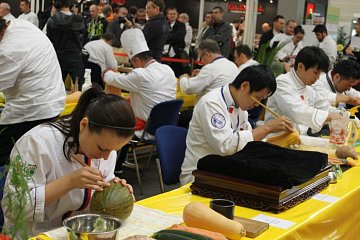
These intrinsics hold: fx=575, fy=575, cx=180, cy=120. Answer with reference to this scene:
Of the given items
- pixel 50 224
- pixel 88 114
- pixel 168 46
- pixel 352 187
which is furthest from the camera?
pixel 168 46

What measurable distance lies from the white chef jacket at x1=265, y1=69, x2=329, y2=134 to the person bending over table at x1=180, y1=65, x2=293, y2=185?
0.91 metres

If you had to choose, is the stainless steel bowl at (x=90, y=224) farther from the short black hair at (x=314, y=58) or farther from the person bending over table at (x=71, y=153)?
the short black hair at (x=314, y=58)

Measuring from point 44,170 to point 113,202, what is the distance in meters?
0.31

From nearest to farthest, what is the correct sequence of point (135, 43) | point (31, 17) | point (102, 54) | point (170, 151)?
point (170, 151)
point (135, 43)
point (102, 54)
point (31, 17)

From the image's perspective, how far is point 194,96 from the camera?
5844mm

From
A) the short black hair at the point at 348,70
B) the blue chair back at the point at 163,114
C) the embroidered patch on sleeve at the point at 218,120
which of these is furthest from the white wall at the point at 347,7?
the embroidered patch on sleeve at the point at 218,120

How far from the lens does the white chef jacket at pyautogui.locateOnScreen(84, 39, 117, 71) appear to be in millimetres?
7172

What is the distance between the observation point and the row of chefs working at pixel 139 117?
6.16 feet

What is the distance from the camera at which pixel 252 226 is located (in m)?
1.95

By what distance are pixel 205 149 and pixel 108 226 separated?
4.73 ft

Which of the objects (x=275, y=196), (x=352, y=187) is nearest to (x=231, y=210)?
(x=275, y=196)

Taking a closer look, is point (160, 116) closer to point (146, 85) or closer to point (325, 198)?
point (146, 85)

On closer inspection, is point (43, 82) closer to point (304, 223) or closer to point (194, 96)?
point (304, 223)

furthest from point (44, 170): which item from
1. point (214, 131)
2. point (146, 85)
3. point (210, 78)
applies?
point (210, 78)
